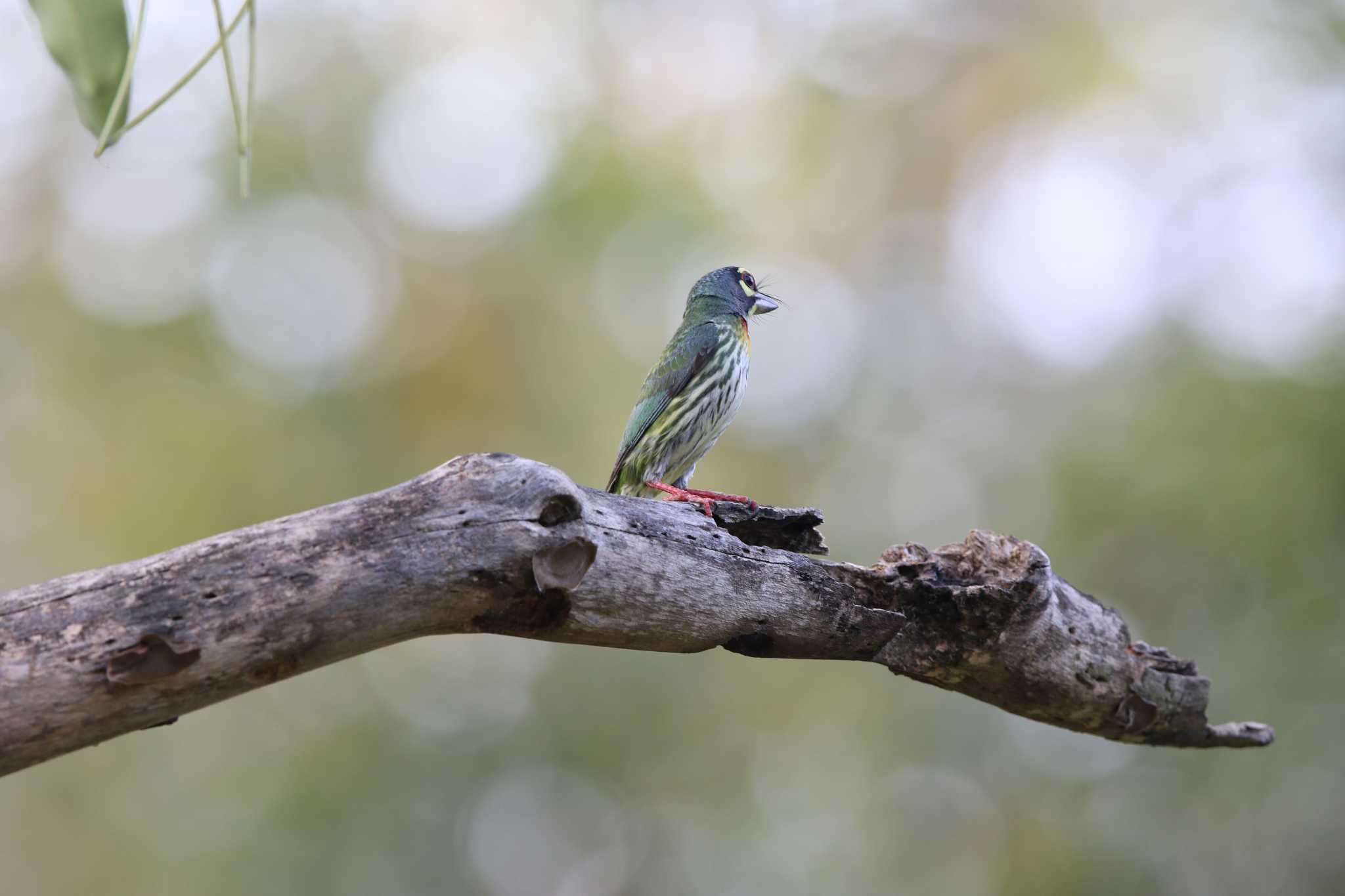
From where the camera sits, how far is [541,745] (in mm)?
9789

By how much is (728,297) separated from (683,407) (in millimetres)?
991

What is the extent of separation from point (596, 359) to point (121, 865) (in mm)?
Result: 5857

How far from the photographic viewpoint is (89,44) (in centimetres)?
219

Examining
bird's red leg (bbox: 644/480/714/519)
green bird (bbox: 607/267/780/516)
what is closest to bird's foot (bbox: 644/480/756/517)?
bird's red leg (bbox: 644/480/714/519)

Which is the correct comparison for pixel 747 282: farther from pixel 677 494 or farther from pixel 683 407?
pixel 677 494

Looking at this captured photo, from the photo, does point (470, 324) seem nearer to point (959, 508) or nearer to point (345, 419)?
point (345, 419)

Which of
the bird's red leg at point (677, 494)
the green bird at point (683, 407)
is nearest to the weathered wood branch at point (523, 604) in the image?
the bird's red leg at point (677, 494)

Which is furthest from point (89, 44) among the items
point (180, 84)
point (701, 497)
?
point (701, 497)

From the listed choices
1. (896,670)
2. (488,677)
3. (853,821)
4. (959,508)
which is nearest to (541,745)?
(488,677)

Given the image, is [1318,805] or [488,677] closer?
[1318,805]

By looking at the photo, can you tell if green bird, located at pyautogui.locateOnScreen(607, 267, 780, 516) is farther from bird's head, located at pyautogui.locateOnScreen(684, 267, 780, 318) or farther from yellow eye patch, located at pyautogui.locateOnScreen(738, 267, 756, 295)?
yellow eye patch, located at pyautogui.locateOnScreen(738, 267, 756, 295)

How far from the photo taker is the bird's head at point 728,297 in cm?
607

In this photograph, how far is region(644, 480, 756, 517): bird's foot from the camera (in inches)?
140

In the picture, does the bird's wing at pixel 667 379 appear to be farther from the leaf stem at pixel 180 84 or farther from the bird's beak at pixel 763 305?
the leaf stem at pixel 180 84
